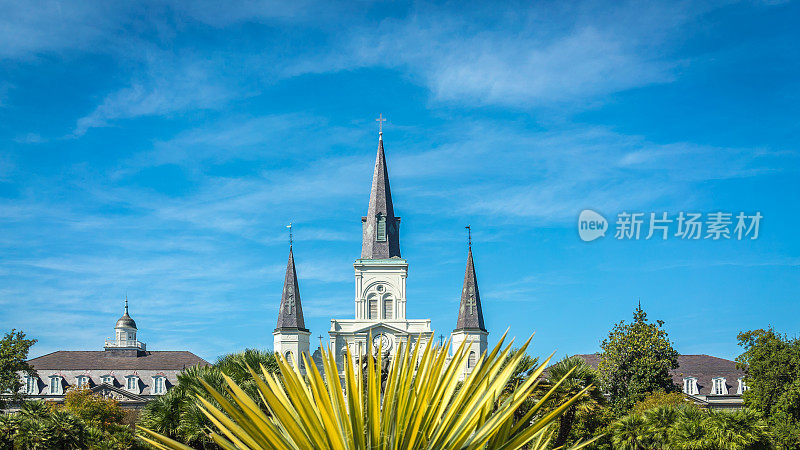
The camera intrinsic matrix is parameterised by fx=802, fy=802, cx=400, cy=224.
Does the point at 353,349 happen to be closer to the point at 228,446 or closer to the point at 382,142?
the point at 382,142

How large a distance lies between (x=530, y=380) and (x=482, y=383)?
2.11 feet

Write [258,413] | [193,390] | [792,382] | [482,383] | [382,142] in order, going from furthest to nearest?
[382,142]
[792,382]
[193,390]
[482,383]
[258,413]

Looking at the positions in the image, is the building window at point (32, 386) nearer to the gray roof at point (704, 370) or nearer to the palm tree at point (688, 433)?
the gray roof at point (704, 370)

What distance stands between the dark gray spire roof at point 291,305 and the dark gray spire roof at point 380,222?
8956 millimetres

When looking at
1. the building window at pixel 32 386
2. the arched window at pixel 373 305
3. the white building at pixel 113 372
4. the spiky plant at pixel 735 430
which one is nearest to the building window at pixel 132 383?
the white building at pixel 113 372

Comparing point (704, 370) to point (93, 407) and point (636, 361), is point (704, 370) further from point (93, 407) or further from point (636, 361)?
point (93, 407)

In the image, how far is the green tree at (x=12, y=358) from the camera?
48.2 metres

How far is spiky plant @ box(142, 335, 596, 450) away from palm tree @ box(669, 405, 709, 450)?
22.1 metres

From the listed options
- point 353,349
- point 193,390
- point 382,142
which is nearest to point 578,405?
point 193,390

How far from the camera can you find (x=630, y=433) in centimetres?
→ 3206

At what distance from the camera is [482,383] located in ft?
31.1

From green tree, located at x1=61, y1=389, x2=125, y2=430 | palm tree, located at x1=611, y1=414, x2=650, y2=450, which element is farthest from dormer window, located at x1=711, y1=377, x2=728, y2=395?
green tree, located at x1=61, y1=389, x2=125, y2=430

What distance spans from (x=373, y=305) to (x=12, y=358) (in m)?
43.1

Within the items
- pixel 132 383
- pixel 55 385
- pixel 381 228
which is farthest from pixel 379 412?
pixel 55 385
